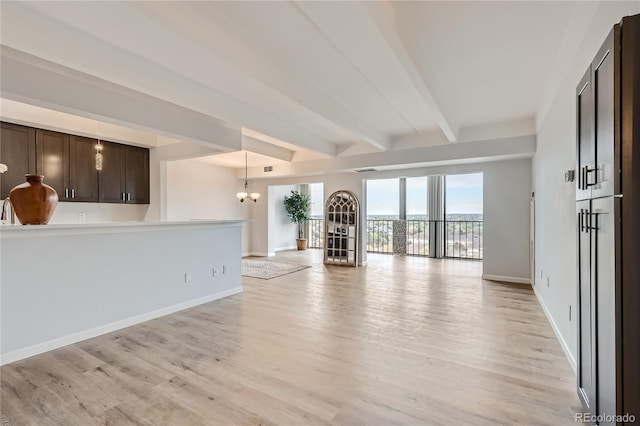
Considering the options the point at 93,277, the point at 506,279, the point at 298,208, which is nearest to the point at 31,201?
the point at 93,277

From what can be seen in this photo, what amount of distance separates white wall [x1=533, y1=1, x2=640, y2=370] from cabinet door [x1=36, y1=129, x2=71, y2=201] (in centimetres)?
625

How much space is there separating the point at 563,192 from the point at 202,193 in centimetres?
722

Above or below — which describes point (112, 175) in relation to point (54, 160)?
below

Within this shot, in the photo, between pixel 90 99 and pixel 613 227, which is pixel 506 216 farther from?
pixel 90 99

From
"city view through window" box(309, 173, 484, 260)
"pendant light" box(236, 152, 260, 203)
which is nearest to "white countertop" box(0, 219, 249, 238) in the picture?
"pendant light" box(236, 152, 260, 203)

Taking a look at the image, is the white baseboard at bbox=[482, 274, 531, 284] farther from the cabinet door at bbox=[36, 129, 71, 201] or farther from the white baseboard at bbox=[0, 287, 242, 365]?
the cabinet door at bbox=[36, 129, 71, 201]

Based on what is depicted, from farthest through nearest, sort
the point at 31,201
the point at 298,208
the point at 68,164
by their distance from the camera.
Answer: the point at 298,208 → the point at 68,164 → the point at 31,201

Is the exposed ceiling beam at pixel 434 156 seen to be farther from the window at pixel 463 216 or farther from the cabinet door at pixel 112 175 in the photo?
the window at pixel 463 216

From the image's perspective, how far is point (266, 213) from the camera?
898 centimetres

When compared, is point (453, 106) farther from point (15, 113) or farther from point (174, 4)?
point (15, 113)

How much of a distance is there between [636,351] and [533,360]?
158 centimetres

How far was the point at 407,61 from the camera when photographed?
8.12ft

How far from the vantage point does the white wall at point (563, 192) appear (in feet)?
6.52

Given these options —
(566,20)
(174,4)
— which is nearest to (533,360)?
(566,20)
